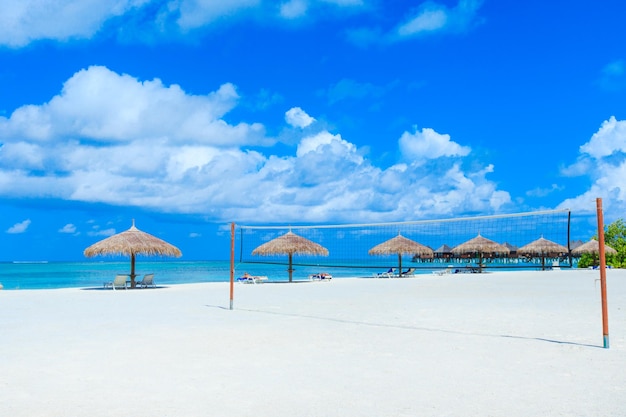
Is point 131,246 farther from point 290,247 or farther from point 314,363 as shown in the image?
point 314,363

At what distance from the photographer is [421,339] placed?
6.68 meters

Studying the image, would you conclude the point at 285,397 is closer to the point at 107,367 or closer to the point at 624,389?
the point at 107,367

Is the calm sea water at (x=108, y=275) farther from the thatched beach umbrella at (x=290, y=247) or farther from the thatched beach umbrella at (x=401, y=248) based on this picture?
Result: the thatched beach umbrella at (x=401, y=248)

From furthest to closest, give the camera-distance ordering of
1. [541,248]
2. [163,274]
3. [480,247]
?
[163,274], [541,248], [480,247]

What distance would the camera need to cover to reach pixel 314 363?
5.33 meters

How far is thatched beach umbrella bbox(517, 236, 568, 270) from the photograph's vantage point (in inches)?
1206

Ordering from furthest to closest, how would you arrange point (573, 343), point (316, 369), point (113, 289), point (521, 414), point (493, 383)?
point (113, 289), point (573, 343), point (316, 369), point (493, 383), point (521, 414)

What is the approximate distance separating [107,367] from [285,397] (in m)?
1.92

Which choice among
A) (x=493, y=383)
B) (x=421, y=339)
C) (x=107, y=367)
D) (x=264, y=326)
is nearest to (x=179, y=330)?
(x=264, y=326)

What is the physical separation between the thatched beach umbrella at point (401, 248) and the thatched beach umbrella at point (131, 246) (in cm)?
997

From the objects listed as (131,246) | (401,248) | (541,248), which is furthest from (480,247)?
(131,246)

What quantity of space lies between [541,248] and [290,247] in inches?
644

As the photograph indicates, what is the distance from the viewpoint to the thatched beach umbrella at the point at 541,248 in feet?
100

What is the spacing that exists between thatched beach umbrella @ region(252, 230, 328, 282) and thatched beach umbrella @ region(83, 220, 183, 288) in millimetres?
3894
